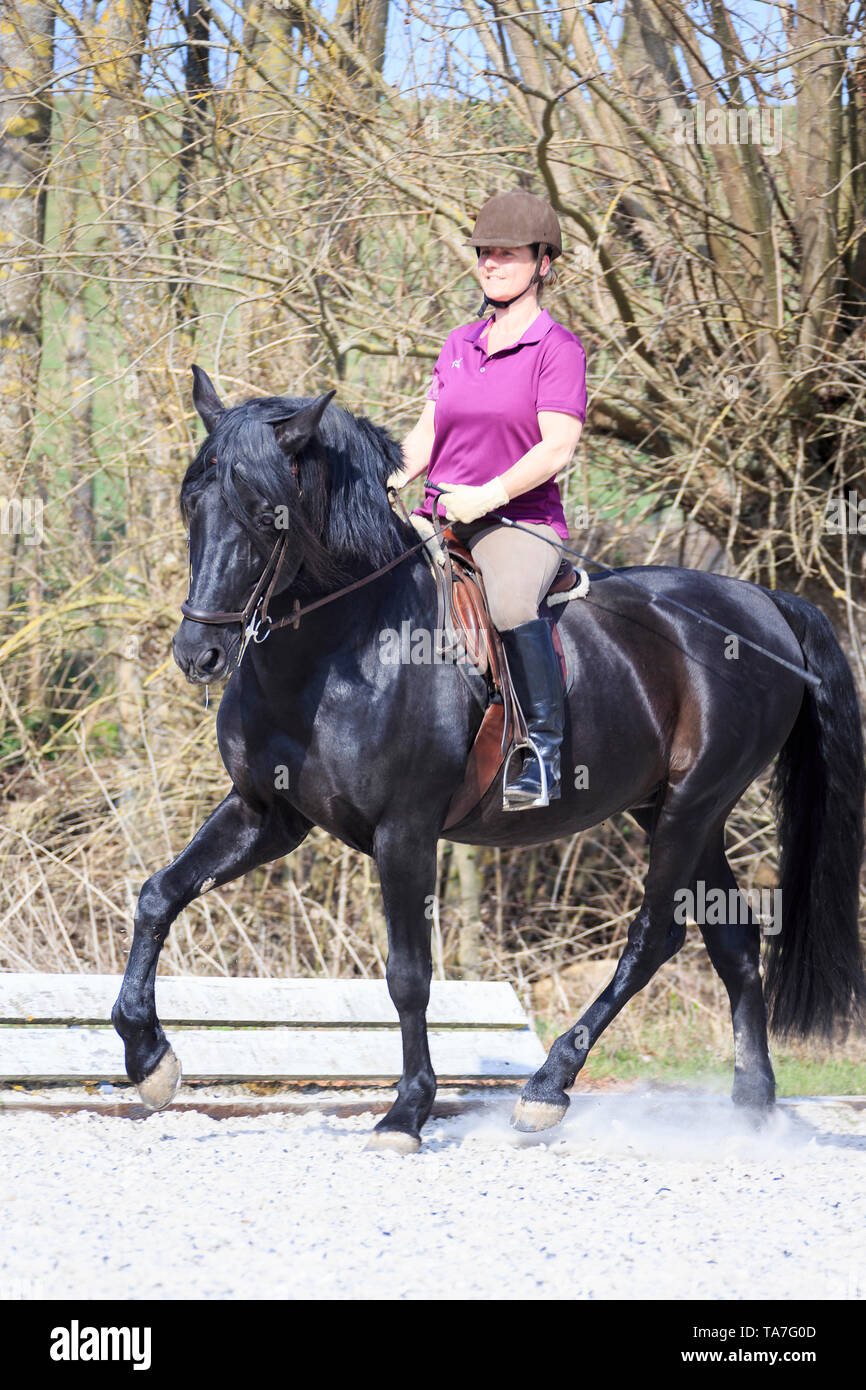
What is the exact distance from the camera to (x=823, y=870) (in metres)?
5.25

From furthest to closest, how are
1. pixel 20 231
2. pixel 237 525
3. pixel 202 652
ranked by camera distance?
pixel 20 231 < pixel 237 525 < pixel 202 652

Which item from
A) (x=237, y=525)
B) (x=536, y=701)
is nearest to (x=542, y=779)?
(x=536, y=701)

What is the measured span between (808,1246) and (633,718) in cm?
195

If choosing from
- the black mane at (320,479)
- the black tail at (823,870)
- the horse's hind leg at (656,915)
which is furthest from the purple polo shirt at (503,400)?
the black tail at (823,870)

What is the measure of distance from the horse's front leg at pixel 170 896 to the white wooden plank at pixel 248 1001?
0.95m

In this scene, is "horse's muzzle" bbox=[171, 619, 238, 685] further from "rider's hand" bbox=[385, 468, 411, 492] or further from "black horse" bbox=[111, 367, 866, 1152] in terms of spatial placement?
"rider's hand" bbox=[385, 468, 411, 492]

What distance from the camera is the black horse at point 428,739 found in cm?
384

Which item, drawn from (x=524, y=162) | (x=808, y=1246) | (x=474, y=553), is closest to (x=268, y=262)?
(x=524, y=162)

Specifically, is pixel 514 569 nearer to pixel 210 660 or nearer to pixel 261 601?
pixel 261 601

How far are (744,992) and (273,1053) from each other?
186 centimetres

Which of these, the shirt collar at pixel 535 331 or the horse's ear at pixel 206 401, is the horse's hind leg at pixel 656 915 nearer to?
the shirt collar at pixel 535 331

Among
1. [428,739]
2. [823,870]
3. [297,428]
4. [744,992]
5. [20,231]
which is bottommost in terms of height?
[744,992]

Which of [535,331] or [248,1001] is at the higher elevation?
[535,331]

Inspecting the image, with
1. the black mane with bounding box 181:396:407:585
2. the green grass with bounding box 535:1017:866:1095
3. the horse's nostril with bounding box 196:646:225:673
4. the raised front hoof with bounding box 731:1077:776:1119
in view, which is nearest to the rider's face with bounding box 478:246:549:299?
the black mane with bounding box 181:396:407:585
